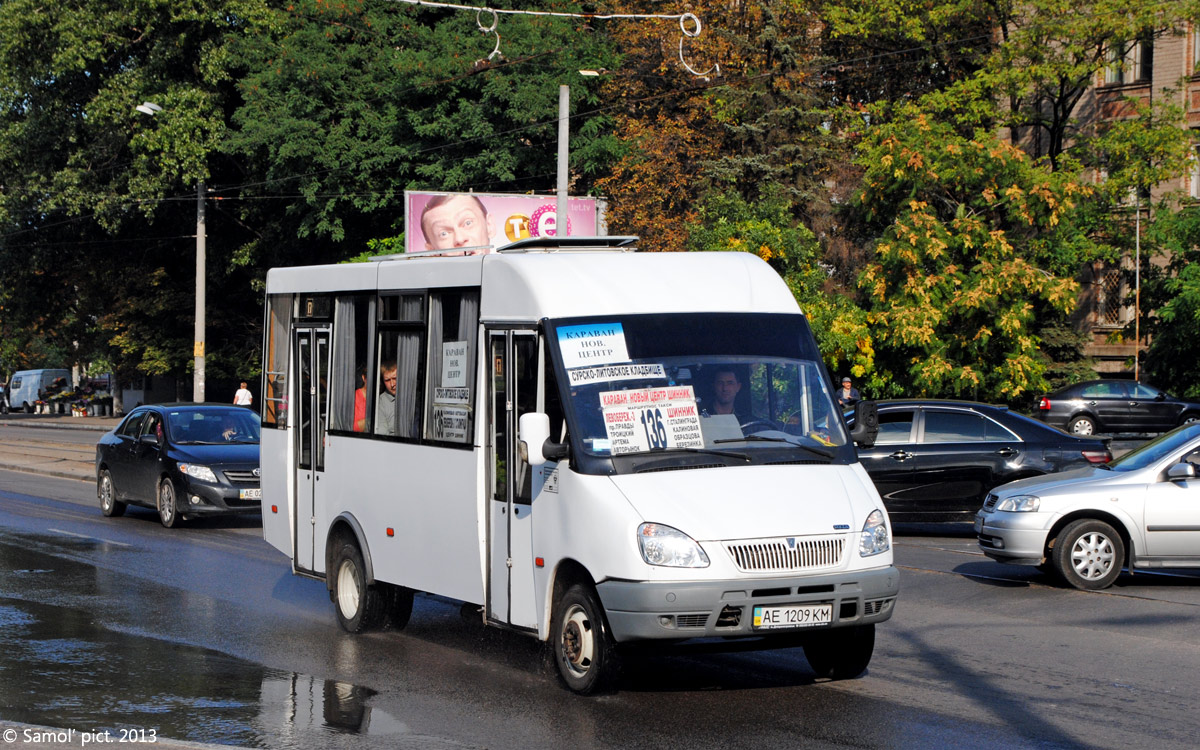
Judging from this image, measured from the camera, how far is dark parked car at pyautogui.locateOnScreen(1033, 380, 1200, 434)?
3622 centimetres

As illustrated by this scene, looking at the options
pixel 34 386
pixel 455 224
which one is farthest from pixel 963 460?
pixel 34 386

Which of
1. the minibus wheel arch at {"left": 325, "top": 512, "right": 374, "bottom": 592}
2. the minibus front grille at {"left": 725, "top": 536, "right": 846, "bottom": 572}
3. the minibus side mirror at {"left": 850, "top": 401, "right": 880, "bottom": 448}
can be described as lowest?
the minibus wheel arch at {"left": 325, "top": 512, "right": 374, "bottom": 592}

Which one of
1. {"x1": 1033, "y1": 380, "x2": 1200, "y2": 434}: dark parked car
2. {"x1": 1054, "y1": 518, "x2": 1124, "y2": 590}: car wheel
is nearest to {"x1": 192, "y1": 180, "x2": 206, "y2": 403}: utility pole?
{"x1": 1033, "y1": 380, "x2": 1200, "y2": 434}: dark parked car

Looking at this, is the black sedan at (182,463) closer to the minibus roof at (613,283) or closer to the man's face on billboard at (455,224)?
the minibus roof at (613,283)

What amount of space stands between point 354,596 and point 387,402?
4.92 ft

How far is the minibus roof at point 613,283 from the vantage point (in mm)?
8289

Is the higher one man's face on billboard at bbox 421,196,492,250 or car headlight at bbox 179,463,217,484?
man's face on billboard at bbox 421,196,492,250

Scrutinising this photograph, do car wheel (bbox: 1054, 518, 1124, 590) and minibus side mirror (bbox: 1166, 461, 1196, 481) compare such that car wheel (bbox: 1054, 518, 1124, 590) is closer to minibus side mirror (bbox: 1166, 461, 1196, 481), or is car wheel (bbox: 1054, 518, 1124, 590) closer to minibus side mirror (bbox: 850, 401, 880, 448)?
minibus side mirror (bbox: 1166, 461, 1196, 481)

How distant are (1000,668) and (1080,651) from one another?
0.95 meters

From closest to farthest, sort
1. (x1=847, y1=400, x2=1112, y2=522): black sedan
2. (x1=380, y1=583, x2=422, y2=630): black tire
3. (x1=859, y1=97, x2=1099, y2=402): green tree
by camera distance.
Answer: (x1=380, y1=583, x2=422, y2=630): black tire
(x1=847, y1=400, x2=1112, y2=522): black sedan
(x1=859, y1=97, x2=1099, y2=402): green tree

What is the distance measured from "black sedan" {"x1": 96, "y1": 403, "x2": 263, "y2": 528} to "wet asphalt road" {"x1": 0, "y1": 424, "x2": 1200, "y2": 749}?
4.45 meters

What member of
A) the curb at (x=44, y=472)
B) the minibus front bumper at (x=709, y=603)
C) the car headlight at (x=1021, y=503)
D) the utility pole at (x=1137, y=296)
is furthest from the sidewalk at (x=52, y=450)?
the utility pole at (x=1137, y=296)

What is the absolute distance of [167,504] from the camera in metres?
18.0

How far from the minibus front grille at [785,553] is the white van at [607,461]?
0.03ft
